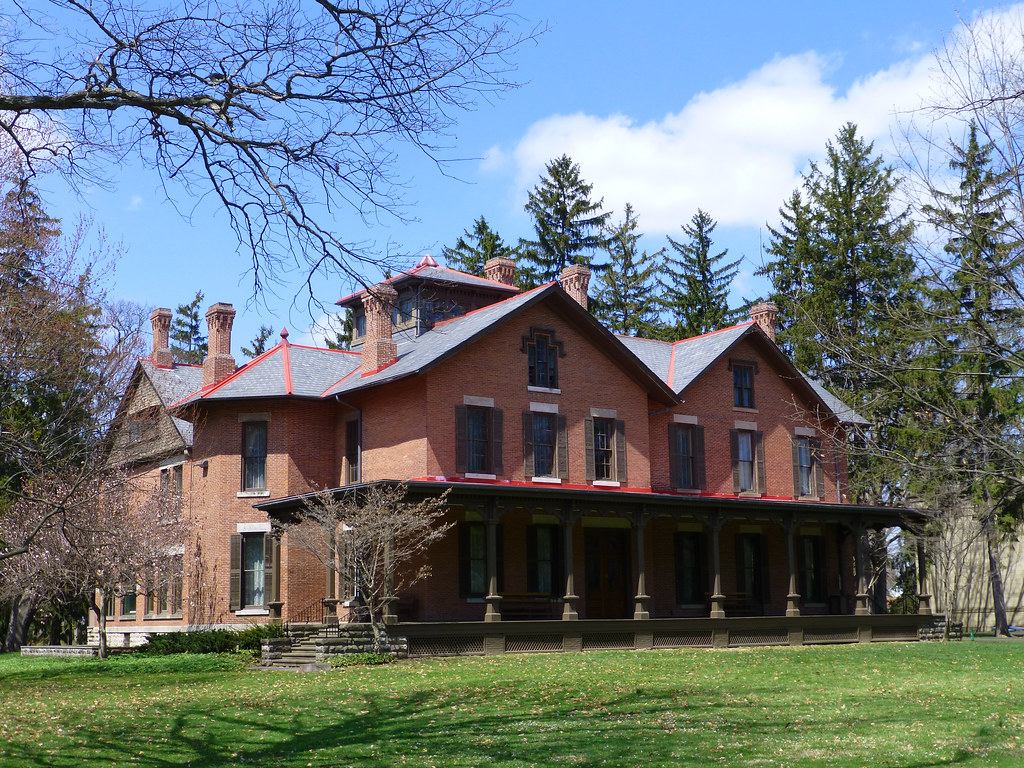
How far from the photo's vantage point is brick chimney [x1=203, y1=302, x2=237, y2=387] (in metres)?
34.3

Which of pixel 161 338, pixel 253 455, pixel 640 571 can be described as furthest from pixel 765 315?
pixel 161 338

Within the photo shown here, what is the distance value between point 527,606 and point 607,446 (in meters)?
5.21

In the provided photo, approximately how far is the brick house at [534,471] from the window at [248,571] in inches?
2.5

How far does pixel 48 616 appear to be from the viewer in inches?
1705

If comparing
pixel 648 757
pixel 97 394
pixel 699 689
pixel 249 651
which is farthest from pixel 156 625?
pixel 648 757

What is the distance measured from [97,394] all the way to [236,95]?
708 inches

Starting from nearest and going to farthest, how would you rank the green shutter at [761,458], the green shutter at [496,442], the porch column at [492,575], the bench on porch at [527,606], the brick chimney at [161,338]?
the porch column at [492,575] < the bench on porch at [527,606] < the green shutter at [496,442] < the green shutter at [761,458] < the brick chimney at [161,338]

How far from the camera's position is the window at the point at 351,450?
3197 cm

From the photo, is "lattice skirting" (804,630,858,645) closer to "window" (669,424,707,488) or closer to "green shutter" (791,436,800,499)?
"green shutter" (791,436,800,499)

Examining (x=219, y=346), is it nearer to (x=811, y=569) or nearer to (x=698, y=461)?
(x=698, y=461)

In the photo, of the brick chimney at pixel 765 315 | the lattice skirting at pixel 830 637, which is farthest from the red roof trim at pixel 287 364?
the brick chimney at pixel 765 315

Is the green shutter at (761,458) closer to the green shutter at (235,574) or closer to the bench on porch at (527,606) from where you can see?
the bench on porch at (527,606)

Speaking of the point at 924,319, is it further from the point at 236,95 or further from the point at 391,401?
the point at 391,401

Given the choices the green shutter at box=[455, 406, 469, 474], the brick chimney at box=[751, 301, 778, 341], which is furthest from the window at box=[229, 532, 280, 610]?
the brick chimney at box=[751, 301, 778, 341]
